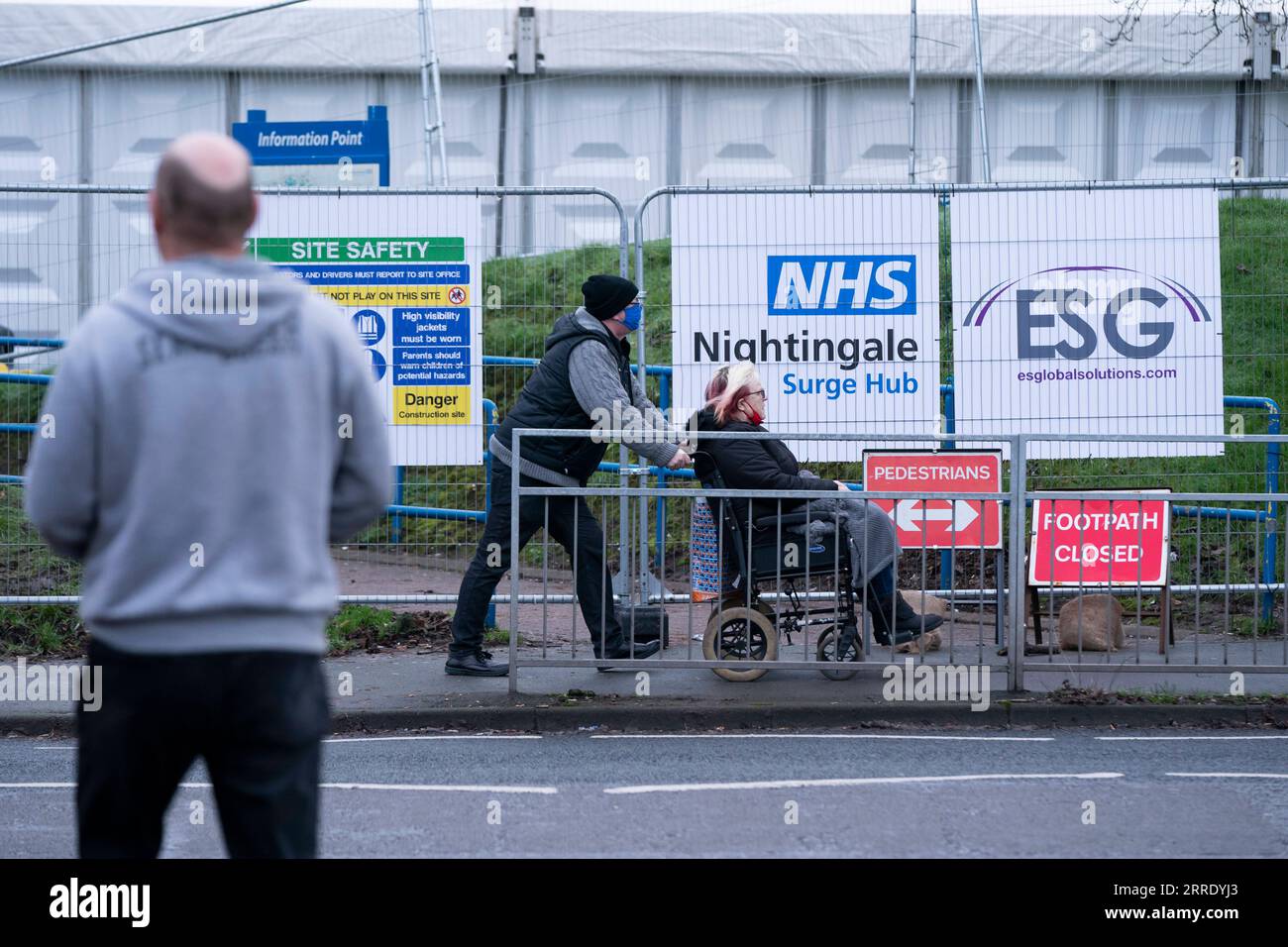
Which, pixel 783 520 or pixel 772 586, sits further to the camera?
pixel 772 586

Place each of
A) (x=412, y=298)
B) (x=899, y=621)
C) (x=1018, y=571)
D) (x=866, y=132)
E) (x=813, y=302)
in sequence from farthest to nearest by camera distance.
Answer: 1. (x=866, y=132)
2. (x=813, y=302)
3. (x=412, y=298)
4. (x=899, y=621)
5. (x=1018, y=571)

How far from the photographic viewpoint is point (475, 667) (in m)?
8.79

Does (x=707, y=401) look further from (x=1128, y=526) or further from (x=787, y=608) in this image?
(x=1128, y=526)

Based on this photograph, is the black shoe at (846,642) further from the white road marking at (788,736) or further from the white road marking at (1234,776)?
the white road marking at (1234,776)

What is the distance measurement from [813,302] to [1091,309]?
1741mm

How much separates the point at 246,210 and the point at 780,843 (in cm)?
322

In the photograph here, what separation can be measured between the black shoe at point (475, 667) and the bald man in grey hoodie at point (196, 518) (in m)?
5.87

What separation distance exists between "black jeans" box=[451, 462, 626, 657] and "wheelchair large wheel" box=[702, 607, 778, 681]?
480 mm

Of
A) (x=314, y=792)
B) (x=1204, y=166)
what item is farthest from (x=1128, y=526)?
(x=1204, y=166)

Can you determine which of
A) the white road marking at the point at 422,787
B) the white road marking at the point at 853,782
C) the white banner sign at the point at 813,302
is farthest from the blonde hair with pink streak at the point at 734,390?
the white road marking at the point at 422,787

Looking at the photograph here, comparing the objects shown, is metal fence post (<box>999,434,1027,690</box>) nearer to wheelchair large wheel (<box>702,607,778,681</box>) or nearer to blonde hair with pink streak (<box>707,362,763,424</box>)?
wheelchair large wheel (<box>702,607,778,681</box>)

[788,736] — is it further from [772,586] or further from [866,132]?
[866,132]

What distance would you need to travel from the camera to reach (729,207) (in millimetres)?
10117

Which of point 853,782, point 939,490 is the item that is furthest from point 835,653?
point 853,782
